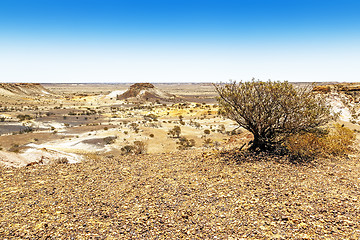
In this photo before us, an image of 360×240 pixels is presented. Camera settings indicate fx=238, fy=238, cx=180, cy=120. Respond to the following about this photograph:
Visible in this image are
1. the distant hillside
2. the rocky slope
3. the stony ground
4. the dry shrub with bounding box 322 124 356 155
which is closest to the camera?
the stony ground

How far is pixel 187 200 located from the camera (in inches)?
273

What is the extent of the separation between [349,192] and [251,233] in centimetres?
380

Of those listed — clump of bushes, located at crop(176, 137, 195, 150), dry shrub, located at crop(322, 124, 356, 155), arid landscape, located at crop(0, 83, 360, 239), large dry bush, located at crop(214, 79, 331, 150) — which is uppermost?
large dry bush, located at crop(214, 79, 331, 150)

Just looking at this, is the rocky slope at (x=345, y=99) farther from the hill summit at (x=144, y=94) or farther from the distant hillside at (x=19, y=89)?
the distant hillside at (x=19, y=89)

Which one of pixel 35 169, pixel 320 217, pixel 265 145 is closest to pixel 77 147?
pixel 35 169

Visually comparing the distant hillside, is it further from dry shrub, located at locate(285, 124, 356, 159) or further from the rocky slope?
dry shrub, located at locate(285, 124, 356, 159)

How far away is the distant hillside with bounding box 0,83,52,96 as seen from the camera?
91.6 meters

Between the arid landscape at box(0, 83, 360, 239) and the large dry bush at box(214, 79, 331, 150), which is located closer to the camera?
the arid landscape at box(0, 83, 360, 239)

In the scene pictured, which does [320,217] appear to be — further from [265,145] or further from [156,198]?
[265,145]

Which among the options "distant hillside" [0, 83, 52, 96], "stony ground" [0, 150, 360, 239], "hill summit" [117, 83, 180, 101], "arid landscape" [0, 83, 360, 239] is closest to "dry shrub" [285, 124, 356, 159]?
"arid landscape" [0, 83, 360, 239]

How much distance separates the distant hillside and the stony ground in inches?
3870

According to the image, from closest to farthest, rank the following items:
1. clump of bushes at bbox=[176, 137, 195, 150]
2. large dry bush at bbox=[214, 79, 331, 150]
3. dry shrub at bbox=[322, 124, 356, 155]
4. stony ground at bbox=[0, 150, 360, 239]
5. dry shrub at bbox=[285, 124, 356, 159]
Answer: stony ground at bbox=[0, 150, 360, 239], dry shrub at bbox=[285, 124, 356, 159], large dry bush at bbox=[214, 79, 331, 150], dry shrub at bbox=[322, 124, 356, 155], clump of bushes at bbox=[176, 137, 195, 150]

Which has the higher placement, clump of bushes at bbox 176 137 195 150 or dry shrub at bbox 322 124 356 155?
dry shrub at bbox 322 124 356 155

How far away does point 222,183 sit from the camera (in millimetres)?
8016
